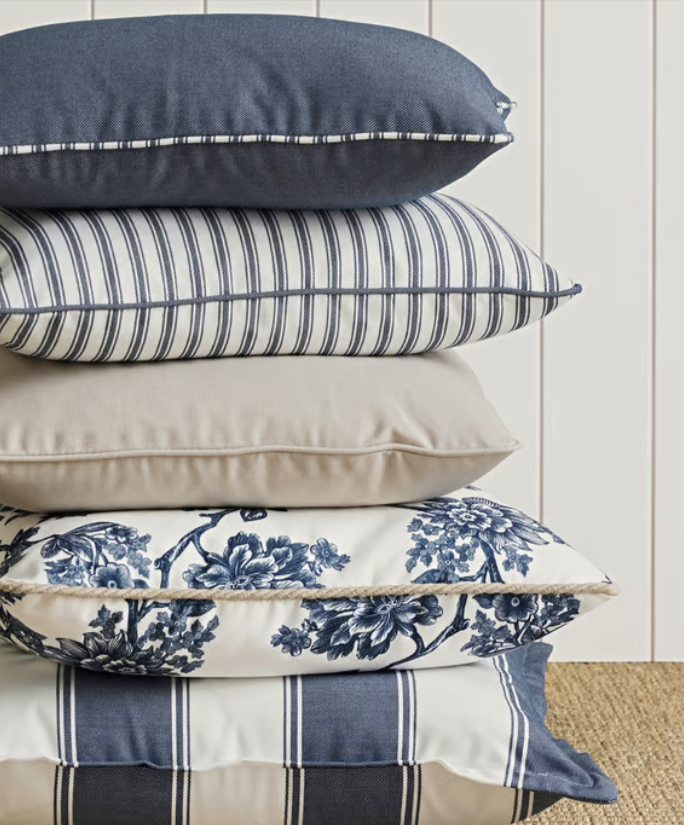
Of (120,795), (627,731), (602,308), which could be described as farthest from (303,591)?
(602,308)

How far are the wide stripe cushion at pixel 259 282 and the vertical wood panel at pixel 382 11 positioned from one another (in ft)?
2.15

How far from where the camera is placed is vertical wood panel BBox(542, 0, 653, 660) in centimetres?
164

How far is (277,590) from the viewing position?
0.91 m

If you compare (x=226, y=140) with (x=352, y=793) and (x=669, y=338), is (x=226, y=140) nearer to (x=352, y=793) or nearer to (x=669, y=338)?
(x=352, y=793)

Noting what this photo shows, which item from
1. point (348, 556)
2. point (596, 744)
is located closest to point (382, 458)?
point (348, 556)

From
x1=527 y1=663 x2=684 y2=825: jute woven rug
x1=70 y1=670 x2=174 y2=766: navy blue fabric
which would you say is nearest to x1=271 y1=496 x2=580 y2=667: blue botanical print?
x1=70 y1=670 x2=174 y2=766: navy blue fabric

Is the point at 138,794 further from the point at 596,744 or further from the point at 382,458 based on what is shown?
the point at 596,744

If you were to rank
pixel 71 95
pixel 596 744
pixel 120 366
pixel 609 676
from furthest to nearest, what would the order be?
pixel 609 676 < pixel 596 744 < pixel 120 366 < pixel 71 95

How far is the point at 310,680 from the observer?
0.95m

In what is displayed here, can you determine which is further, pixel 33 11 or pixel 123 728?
pixel 33 11

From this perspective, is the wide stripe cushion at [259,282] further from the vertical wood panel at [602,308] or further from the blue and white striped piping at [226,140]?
the vertical wood panel at [602,308]

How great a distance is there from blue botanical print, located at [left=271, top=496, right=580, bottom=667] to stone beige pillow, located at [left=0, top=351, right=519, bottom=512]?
0.07 m

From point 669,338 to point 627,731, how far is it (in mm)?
616

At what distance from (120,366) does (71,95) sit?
0.24 meters
